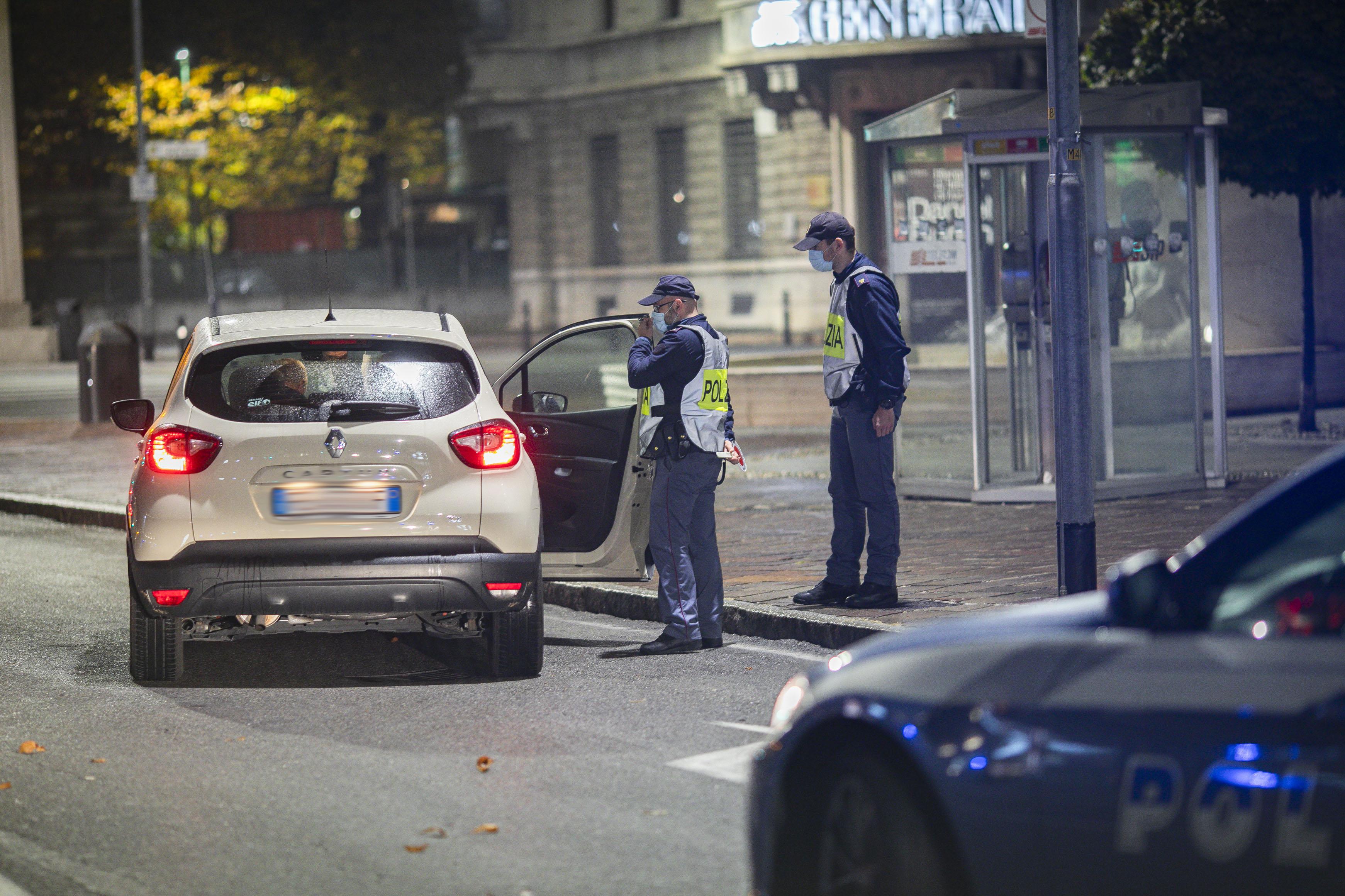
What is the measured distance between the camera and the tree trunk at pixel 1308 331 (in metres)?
16.2

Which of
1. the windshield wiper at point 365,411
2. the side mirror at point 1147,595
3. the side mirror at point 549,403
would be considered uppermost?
the windshield wiper at point 365,411

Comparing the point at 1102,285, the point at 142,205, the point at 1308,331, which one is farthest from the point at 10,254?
the point at 1102,285

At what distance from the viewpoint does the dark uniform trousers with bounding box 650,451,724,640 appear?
793 centimetres

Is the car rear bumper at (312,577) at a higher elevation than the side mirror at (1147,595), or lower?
lower

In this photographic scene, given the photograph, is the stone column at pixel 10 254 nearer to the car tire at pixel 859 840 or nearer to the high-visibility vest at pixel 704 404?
the high-visibility vest at pixel 704 404

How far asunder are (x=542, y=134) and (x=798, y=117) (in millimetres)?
11288

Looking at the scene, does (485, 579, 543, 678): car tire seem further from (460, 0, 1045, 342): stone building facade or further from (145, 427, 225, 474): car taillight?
(460, 0, 1045, 342): stone building facade

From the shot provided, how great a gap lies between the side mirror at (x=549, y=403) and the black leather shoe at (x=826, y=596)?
144 cm

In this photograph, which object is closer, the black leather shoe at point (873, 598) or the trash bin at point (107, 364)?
the black leather shoe at point (873, 598)

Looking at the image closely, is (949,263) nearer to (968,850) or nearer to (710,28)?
(968,850)

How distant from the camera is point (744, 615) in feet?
28.3

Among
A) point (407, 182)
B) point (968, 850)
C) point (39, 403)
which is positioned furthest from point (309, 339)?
point (407, 182)

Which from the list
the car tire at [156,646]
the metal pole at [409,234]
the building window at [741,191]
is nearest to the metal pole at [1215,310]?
the car tire at [156,646]

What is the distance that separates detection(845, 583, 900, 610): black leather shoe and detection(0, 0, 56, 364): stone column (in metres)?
28.4
